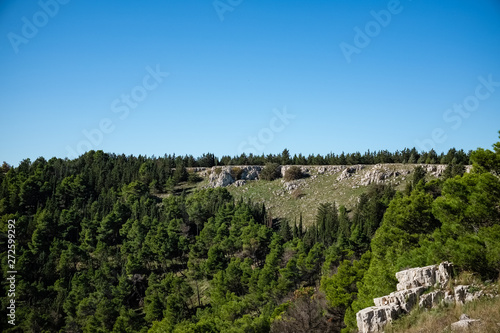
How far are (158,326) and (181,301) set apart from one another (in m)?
8.53

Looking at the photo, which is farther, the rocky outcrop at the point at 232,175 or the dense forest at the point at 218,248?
the rocky outcrop at the point at 232,175

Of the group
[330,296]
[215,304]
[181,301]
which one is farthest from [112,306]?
[330,296]

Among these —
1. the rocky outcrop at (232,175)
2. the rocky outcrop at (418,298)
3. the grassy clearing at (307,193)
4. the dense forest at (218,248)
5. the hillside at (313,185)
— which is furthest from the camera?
the rocky outcrop at (232,175)

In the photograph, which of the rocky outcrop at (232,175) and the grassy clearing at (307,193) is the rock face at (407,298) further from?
the rocky outcrop at (232,175)

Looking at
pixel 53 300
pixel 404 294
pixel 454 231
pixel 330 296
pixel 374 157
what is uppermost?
pixel 374 157

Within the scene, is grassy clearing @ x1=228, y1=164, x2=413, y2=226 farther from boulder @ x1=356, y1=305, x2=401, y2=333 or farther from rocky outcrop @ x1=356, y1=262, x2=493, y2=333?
boulder @ x1=356, y1=305, x2=401, y2=333

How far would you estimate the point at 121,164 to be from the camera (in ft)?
467

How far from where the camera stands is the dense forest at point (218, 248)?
23.2m

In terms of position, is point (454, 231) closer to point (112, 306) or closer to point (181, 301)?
point (181, 301)

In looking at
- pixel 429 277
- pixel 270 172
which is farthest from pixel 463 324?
pixel 270 172

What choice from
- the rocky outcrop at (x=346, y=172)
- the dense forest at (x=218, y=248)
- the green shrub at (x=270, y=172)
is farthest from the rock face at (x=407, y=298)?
the green shrub at (x=270, y=172)

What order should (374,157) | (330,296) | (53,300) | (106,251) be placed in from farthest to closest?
(374,157), (106,251), (53,300), (330,296)

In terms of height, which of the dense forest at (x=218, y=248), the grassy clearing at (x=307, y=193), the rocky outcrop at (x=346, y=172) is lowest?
the dense forest at (x=218, y=248)

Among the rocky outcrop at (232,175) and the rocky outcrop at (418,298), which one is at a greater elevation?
the rocky outcrop at (232,175)
